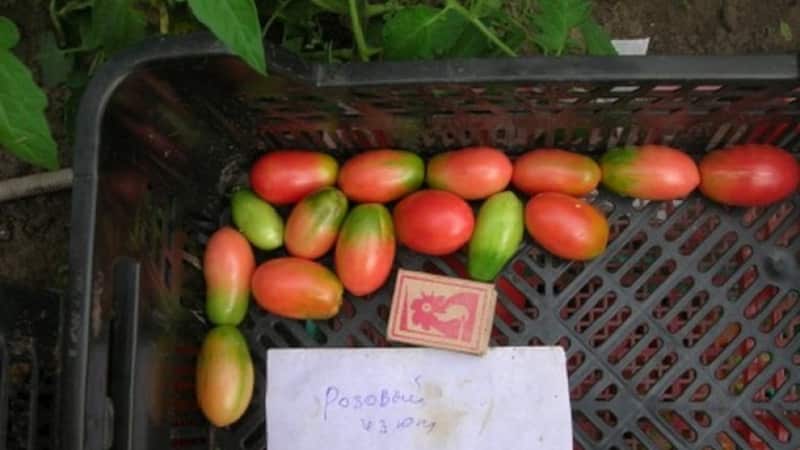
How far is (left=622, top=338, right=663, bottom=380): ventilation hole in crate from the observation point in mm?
833

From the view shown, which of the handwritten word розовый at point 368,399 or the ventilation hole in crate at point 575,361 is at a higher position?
the ventilation hole in crate at point 575,361

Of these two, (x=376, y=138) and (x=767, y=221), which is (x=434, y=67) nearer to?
(x=376, y=138)

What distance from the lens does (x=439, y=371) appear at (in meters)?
0.82

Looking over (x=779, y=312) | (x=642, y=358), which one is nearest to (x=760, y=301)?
(x=779, y=312)

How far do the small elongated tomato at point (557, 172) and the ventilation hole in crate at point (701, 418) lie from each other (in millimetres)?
227

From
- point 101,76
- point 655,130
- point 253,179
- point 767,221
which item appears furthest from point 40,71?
point 767,221

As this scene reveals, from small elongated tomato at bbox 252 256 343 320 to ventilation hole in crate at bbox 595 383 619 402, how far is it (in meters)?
0.26

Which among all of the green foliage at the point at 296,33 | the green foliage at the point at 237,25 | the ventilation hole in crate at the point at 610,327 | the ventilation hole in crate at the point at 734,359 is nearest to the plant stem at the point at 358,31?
the green foliage at the point at 296,33

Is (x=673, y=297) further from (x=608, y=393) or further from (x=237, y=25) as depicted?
(x=237, y=25)

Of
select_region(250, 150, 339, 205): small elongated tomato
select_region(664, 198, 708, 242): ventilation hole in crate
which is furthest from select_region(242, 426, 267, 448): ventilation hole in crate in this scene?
select_region(664, 198, 708, 242): ventilation hole in crate

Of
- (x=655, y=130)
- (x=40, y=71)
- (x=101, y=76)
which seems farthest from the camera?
(x=40, y=71)

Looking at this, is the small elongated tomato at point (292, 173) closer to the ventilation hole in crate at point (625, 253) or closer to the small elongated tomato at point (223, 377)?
the small elongated tomato at point (223, 377)

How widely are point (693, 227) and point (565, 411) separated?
0.21 m

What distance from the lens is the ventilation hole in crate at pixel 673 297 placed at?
839 millimetres
